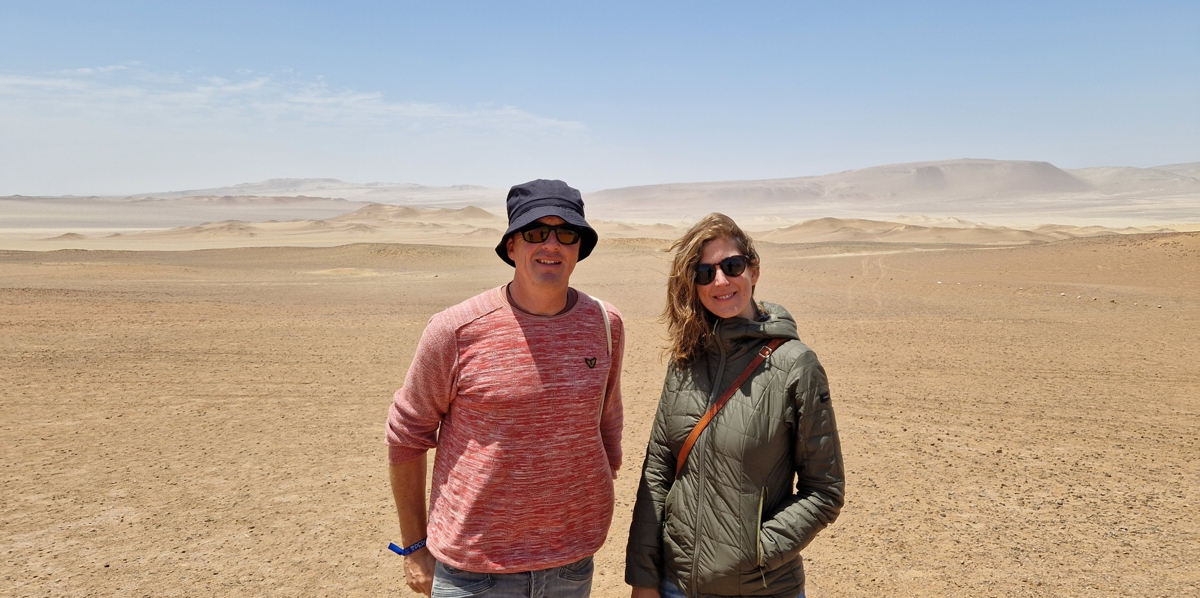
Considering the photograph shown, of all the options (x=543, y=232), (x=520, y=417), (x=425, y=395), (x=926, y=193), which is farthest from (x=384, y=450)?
(x=926, y=193)

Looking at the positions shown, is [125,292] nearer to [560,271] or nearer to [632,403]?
[632,403]

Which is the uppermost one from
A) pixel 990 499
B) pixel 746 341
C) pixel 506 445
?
pixel 746 341

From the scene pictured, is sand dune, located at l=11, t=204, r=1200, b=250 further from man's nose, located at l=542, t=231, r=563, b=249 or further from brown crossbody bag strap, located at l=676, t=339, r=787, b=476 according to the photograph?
man's nose, located at l=542, t=231, r=563, b=249

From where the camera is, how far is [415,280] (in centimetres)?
2048

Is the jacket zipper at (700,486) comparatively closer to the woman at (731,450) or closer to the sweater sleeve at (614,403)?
the woman at (731,450)

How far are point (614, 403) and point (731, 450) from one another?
1.35ft

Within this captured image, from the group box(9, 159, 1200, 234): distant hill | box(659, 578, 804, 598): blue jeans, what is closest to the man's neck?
box(659, 578, 804, 598): blue jeans

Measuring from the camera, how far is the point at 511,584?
1.93 metres

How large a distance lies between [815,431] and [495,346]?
2.75ft

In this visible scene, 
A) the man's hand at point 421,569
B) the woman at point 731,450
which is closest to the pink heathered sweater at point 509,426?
the man's hand at point 421,569

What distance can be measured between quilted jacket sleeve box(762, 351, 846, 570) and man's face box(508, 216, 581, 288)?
640 mm

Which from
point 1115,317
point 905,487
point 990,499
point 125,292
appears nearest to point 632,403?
point 905,487

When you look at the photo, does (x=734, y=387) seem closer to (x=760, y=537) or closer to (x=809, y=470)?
(x=809, y=470)

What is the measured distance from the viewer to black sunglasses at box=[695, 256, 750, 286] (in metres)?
2.05
